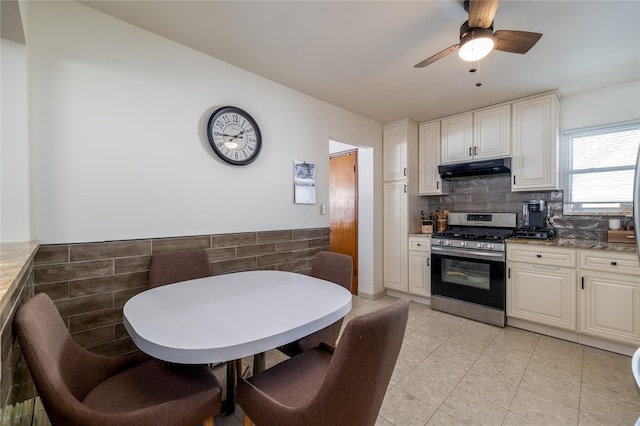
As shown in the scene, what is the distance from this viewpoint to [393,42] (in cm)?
193

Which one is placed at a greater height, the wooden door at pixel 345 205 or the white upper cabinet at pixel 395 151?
the white upper cabinet at pixel 395 151

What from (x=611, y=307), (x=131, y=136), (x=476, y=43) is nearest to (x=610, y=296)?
(x=611, y=307)

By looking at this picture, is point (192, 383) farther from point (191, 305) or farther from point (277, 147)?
point (277, 147)

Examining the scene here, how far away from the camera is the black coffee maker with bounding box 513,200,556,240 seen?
289cm

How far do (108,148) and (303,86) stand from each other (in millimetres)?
1756

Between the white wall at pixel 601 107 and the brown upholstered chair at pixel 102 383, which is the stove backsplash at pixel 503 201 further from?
the brown upholstered chair at pixel 102 383

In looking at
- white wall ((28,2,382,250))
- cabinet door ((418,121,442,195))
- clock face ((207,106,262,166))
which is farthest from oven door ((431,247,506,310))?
clock face ((207,106,262,166))

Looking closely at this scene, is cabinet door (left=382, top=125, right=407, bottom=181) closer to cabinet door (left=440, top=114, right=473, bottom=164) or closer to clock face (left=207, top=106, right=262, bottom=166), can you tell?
cabinet door (left=440, top=114, right=473, bottom=164)

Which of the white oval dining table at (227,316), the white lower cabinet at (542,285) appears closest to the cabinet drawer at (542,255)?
the white lower cabinet at (542,285)

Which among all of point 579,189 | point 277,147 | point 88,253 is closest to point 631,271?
point 579,189

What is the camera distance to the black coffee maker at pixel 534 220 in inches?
114

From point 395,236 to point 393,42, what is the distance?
2397mm

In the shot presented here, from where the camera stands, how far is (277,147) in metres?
2.59

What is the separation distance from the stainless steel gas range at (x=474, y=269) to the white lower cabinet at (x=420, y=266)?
11 centimetres
